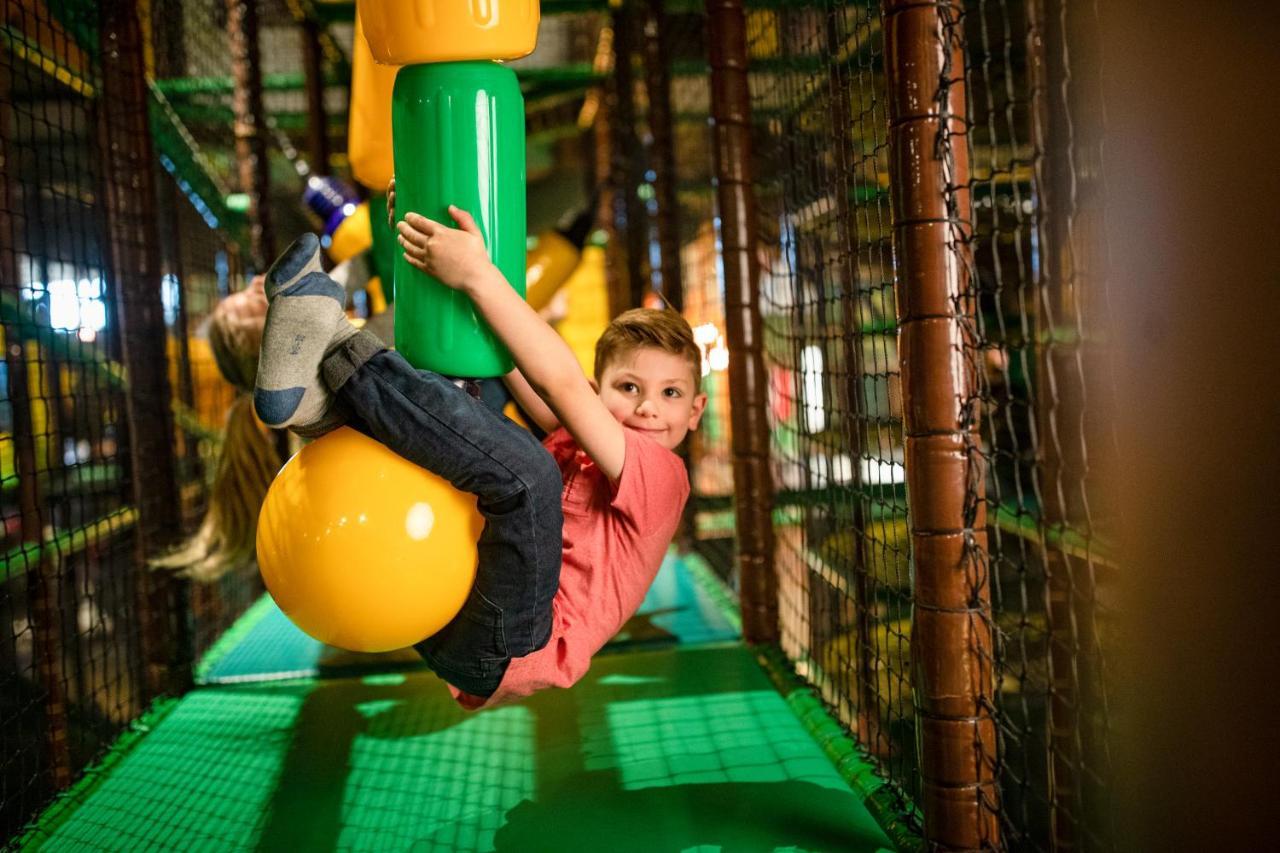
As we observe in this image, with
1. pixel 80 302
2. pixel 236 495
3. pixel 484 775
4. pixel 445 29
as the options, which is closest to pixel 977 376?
pixel 445 29

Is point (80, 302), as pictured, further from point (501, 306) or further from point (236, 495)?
point (501, 306)

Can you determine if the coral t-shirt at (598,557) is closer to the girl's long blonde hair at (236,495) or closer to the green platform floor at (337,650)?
the girl's long blonde hair at (236,495)

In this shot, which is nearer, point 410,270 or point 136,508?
point 410,270

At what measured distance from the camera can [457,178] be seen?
1.13 meters

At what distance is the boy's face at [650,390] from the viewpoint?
4.71ft

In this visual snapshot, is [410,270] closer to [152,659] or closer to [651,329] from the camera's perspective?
[651,329]

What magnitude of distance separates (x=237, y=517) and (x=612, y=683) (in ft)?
2.92

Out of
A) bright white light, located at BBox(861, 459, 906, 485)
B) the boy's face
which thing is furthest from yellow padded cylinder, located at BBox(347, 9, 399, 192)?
bright white light, located at BBox(861, 459, 906, 485)

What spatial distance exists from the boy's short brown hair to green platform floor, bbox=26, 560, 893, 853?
0.71 m

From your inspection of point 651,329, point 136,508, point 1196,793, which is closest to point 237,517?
point 136,508

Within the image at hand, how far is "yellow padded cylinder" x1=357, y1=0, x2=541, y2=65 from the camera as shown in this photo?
1104 millimetres

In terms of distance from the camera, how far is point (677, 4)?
353 cm

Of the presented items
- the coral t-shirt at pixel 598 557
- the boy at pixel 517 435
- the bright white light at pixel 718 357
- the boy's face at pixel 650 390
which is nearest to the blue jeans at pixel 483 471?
the boy at pixel 517 435

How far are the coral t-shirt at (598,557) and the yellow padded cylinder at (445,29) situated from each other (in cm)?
55
